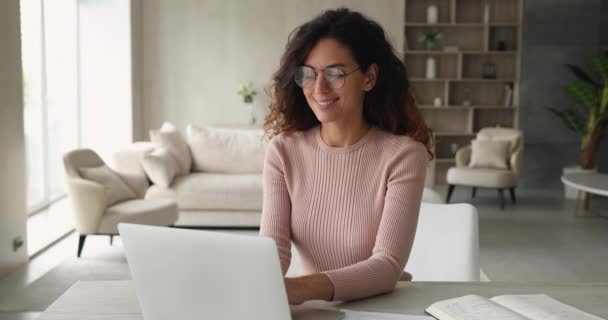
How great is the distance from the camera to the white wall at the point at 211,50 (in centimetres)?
833

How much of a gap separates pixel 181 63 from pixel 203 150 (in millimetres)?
1990

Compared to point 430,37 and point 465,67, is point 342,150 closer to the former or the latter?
point 430,37

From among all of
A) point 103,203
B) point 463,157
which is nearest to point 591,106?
point 463,157

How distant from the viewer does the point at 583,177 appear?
6.86 meters

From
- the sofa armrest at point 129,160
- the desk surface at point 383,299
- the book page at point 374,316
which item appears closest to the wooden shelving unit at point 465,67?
the sofa armrest at point 129,160

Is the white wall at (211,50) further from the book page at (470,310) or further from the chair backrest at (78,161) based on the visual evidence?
the book page at (470,310)

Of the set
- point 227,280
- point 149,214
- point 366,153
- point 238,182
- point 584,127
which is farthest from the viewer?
point 584,127

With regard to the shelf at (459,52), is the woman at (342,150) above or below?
below

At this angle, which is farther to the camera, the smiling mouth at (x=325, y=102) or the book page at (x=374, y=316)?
the smiling mouth at (x=325, y=102)

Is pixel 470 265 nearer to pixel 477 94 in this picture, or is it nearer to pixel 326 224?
pixel 326 224

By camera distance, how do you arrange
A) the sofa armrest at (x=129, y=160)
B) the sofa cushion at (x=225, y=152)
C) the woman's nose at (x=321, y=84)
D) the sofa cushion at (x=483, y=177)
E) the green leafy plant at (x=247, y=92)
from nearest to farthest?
the woman's nose at (x=321, y=84)
the sofa armrest at (x=129, y=160)
the sofa cushion at (x=225, y=152)
the sofa cushion at (x=483, y=177)
the green leafy plant at (x=247, y=92)

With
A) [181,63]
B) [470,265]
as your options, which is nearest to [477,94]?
[181,63]

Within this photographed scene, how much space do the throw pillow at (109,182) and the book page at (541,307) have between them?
4052 millimetres

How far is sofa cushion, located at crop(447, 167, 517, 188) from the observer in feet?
24.6
